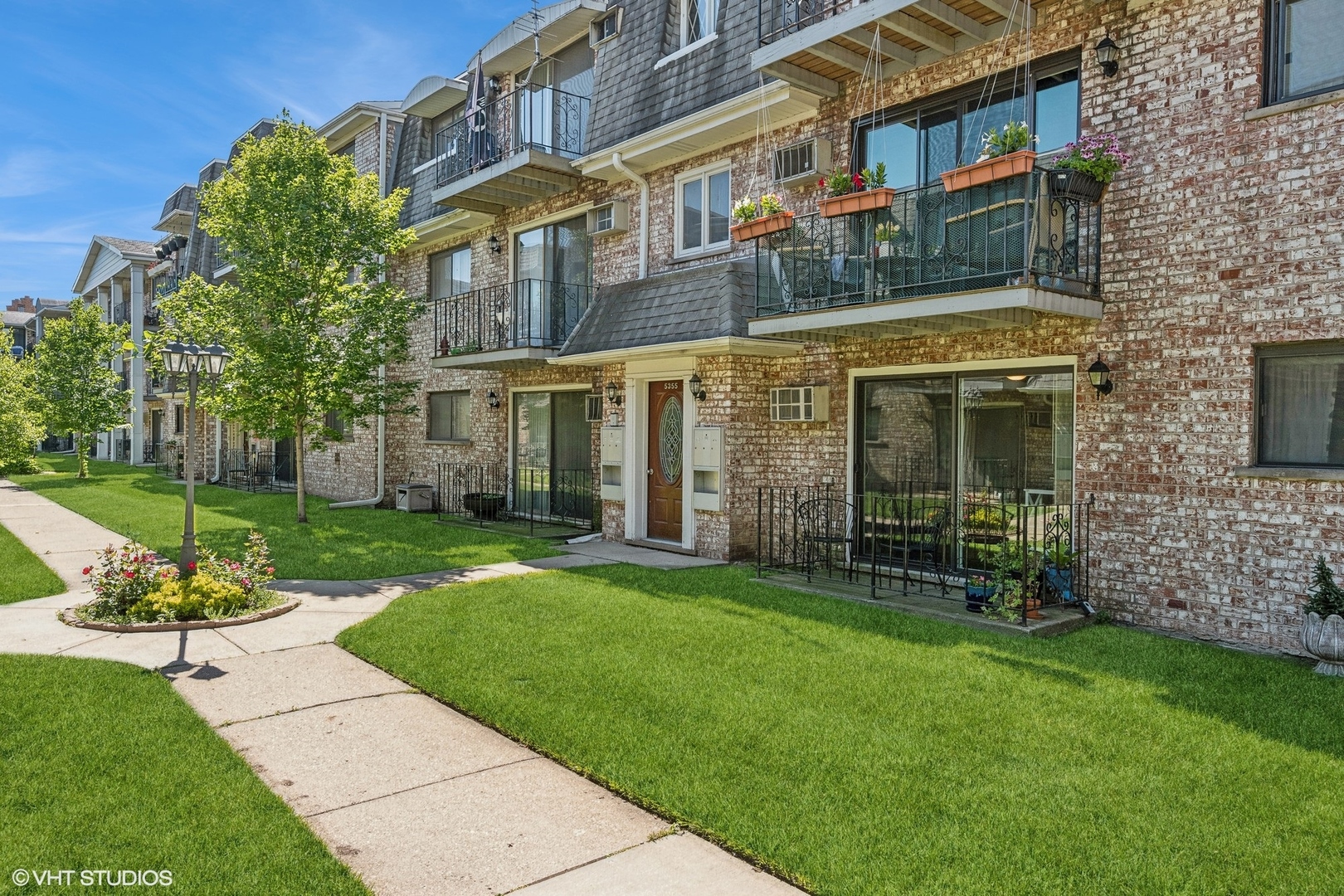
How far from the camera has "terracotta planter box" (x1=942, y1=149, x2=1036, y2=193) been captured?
726 cm

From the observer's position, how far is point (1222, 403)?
7160 mm

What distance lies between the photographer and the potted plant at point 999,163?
728 cm

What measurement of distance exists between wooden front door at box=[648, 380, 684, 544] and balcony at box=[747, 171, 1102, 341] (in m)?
2.81

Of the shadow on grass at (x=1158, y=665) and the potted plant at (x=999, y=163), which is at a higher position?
the potted plant at (x=999, y=163)

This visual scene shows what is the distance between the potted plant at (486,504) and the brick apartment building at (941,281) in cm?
96

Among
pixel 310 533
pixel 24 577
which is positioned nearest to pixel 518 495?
pixel 310 533

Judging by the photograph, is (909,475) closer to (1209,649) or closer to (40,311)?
(1209,649)

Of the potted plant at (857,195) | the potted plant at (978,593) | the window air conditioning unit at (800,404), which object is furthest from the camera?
the window air conditioning unit at (800,404)

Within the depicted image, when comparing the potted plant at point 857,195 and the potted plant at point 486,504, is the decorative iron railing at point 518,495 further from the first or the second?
the potted plant at point 857,195

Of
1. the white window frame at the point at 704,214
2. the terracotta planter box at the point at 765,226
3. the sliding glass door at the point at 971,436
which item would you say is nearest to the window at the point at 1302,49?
the sliding glass door at the point at 971,436

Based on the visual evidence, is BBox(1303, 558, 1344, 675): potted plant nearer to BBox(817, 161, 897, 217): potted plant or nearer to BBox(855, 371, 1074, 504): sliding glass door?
BBox(855, 371, 1074, 504): sliding glass door

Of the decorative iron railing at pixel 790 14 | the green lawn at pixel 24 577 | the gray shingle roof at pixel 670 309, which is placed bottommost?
the green lawn at pixel 24 577

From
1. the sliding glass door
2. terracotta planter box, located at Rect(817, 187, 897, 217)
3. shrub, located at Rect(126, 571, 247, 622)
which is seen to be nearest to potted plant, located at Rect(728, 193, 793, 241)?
terracotta planter box, located at Rect(817, 187, 897, 217)

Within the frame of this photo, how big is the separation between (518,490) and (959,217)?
1036cm
